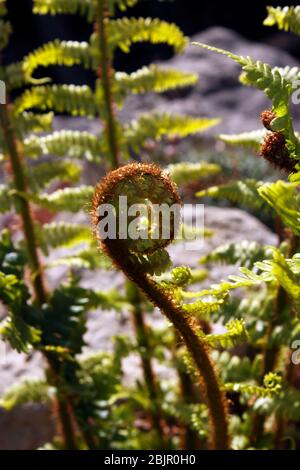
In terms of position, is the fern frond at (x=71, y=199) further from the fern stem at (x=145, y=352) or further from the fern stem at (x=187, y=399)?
the fern stem at (x=187, y=399)

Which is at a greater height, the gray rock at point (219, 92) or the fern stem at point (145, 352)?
the gray rock at point (219, 92)

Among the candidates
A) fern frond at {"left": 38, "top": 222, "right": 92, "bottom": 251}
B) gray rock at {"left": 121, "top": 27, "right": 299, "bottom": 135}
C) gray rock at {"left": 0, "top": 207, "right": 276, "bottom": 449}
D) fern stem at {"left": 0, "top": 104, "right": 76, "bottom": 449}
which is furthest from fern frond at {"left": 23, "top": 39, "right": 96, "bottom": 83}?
gray rock at {"left": 121, "top": 27, "right": 299, "bottom": 135}

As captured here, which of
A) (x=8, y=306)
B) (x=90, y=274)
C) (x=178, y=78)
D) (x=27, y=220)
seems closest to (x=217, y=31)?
(x=90, y=274)

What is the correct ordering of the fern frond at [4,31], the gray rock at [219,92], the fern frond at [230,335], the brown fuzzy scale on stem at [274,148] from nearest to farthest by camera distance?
the brown fuzzy scale on stem at [274,148]
the fern frond at [230,335]
the fern frond at [4,31]
the gray rock at [219,92]

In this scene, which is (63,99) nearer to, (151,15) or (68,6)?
(68,6)

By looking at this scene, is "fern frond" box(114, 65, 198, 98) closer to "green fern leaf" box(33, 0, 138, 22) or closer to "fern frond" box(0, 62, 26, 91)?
"green fern leaf" box(33, 0, 138, 22)

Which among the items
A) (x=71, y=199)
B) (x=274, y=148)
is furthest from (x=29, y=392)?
(x=274, y=148)

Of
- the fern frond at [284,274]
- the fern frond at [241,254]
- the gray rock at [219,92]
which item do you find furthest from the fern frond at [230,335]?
the gray rock at [219,92]

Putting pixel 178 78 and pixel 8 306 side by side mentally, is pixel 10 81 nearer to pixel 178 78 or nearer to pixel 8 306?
pixel 178 78
